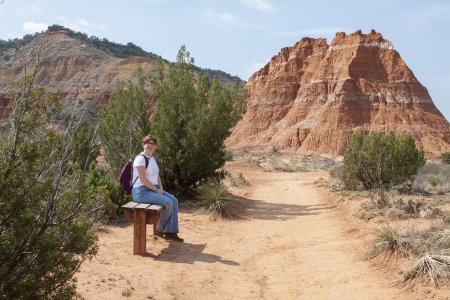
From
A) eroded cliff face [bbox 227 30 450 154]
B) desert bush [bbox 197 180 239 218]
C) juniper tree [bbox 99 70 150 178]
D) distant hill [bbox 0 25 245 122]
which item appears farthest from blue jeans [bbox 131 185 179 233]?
distant hill [bbox 0 25 245 122]

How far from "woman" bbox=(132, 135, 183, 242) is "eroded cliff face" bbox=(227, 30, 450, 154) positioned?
5000cm

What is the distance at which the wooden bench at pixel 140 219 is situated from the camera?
689 cm

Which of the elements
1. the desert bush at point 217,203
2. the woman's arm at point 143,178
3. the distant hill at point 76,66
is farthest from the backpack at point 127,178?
the distant hill at point 76,66

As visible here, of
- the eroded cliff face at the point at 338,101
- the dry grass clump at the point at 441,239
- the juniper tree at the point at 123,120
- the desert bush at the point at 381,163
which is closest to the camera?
the dry grass clump at the point at 441,239

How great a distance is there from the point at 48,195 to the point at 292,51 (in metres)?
71.2

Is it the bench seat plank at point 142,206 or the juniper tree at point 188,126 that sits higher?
the juniper tree at point 188,126

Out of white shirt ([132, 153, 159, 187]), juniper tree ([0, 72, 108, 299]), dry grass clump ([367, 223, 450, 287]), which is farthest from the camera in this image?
white shirt ([132, 153, 159, 187])

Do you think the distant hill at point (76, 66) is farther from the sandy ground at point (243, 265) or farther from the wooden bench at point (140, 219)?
the wooden bench at point (140, 219)

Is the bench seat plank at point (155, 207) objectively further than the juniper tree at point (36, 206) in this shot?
Yes

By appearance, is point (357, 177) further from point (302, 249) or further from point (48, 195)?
point (48, 195)

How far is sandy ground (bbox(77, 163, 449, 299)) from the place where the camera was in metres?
5.37

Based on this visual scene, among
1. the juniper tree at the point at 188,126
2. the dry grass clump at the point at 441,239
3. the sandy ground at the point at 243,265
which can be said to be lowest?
the sandy ground at the point at 243,265

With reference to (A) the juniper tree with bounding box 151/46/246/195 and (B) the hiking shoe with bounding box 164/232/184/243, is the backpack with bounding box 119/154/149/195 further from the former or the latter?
(A) the juniper tree with bounding box 151/46/246/195

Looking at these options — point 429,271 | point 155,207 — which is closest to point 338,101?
point 155,207
